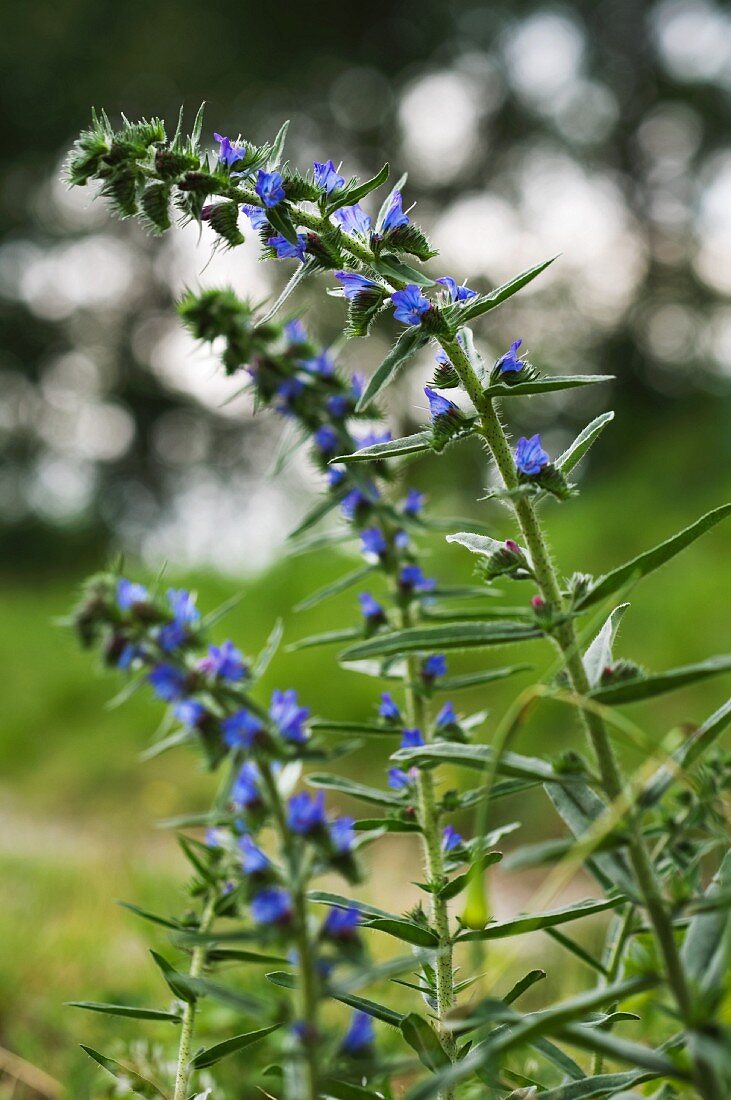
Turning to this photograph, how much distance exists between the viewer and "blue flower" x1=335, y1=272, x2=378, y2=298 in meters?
0.88

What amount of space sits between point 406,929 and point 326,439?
1.87 feet

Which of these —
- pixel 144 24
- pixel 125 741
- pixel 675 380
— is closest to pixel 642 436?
pixel 675 380

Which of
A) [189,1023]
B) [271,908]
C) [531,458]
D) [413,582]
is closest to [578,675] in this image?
[531,458]

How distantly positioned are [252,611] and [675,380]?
3.38 meters

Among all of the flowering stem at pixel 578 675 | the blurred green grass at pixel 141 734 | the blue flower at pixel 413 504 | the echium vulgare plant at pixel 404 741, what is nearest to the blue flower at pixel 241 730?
the echium vulgare plant at pixel 404 741

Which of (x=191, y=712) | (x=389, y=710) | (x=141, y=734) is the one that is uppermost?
(x=141, y=734)

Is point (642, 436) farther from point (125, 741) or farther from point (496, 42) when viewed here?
point (125, 741)

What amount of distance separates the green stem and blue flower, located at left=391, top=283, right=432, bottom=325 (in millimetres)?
599

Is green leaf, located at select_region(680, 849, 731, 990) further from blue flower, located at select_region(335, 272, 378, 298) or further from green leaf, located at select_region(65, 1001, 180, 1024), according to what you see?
blue flower, located at select_region(335, 272, 378, 298)

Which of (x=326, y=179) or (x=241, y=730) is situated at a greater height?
(x=326, y=179)

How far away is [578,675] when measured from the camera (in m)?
0.76

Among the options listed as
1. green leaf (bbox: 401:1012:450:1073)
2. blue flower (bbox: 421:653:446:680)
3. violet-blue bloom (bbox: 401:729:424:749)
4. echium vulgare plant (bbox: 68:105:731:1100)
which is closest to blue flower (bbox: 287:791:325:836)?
echium vulgare plant (bbox: 68:105:731:1100)

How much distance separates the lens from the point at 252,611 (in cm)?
522

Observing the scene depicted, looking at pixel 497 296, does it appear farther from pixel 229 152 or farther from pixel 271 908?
pixel 271 908
